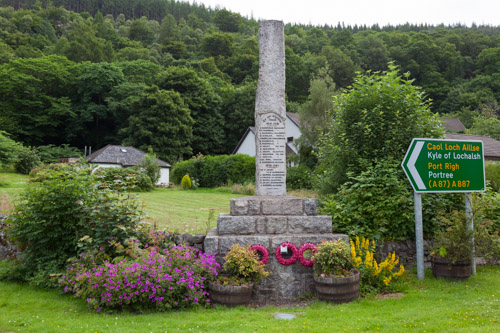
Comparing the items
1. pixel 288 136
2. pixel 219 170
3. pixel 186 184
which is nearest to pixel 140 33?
pixel 288 136

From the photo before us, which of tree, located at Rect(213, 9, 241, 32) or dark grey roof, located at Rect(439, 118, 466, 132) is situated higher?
tree, located at Rect(213, 9, 241, 32)

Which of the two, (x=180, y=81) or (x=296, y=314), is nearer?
(x=296, y=314)

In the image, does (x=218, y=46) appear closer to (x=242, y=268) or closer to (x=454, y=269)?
(x=454, y=269)

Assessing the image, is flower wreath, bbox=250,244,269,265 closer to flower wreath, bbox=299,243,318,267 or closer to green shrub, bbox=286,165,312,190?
flower wreath, bbox=299,243,318,267

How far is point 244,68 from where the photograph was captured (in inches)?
2466

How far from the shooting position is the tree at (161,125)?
41.3m

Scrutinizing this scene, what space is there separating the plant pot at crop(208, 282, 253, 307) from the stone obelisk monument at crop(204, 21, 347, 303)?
500 millimetres

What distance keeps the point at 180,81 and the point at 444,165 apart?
144ft

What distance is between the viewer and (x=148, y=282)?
16.4 feet

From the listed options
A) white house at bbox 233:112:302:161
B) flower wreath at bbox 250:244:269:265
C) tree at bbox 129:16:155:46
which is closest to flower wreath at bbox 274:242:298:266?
flower wreath at bbox 250:244:269:265

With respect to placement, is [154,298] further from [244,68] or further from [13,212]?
[244,68]

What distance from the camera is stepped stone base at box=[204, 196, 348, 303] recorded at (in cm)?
589

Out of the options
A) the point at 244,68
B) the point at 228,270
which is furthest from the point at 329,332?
the point at 244,68

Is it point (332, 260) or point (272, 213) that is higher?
point (272, 213)
